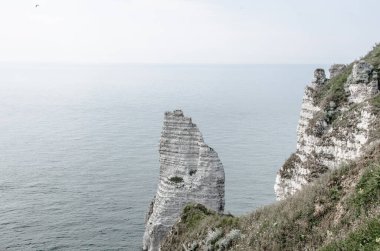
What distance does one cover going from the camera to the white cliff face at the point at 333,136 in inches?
1182

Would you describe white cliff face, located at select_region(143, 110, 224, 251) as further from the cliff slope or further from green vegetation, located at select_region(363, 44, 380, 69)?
green vegetation, located at select_region(363, 44, 380, 69)

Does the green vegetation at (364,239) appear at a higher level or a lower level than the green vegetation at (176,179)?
higher

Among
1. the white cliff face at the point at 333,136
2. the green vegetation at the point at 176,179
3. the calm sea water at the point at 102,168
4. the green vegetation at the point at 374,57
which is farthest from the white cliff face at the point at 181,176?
the green vegetation at the point at 374,57

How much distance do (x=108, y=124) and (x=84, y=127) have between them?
6.56 meters

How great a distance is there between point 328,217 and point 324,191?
153cm

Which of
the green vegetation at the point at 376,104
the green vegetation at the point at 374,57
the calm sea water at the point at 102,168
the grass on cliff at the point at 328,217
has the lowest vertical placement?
the calm sea water at the point at 102,168

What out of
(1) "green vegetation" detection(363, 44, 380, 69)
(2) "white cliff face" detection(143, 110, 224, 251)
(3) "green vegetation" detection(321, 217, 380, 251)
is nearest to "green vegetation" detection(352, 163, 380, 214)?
(3) "green vegetation" detection(321, 217, 380, 251)

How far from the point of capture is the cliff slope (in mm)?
16453

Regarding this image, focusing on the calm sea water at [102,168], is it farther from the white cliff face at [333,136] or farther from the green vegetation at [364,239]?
the green vegetation at [364,239]

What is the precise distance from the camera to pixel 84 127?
128625 mm

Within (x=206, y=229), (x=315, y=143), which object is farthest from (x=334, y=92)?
(x=206, y=229)

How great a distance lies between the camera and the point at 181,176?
47750 millimetres

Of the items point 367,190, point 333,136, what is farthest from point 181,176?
point 367,190

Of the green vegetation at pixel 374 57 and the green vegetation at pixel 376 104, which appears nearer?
the green vegetation at pixel 376 104
